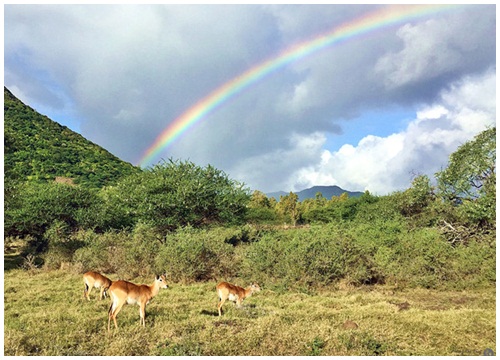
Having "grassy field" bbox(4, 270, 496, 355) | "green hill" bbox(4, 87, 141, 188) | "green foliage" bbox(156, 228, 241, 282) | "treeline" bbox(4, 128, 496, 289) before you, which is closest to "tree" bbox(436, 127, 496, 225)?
"treeline" bbox(4, 128, 496, 289)

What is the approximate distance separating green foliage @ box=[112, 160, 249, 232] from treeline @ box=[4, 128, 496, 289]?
0.29ft

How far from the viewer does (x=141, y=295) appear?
9.45 meters

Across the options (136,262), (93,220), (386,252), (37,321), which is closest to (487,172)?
(386,252)

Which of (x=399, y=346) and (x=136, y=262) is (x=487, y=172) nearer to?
(x=399, y=346)

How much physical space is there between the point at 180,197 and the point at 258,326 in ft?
60.1

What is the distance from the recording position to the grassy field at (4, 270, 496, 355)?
8203 millimetres

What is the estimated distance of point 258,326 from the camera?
9.47m

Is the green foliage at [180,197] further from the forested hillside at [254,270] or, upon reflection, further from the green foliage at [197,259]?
the green foliage at [197,259]

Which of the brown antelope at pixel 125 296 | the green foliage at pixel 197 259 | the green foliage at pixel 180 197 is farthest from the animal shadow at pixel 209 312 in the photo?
the green foliage at pixel 180 197

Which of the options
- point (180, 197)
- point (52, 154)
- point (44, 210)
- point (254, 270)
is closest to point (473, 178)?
point (254, 270)

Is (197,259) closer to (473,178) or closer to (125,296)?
(125,296)

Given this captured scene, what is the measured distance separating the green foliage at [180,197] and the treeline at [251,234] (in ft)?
0.29

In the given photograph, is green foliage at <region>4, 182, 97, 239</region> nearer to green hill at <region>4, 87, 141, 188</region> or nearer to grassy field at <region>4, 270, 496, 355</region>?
grassy field at <region>4, 270, 496, 355</region>

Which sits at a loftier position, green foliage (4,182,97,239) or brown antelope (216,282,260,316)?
green foliage (4,182,97,239)
